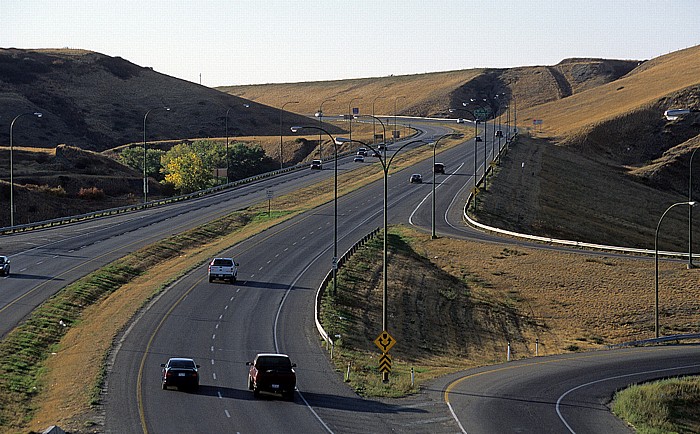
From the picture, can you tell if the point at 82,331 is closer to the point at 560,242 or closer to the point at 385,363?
the point at 385,363

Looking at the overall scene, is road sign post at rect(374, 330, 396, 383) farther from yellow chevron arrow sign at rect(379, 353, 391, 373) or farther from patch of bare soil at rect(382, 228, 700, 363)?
patch of bare soil at rect(382, 228, 700, 363)

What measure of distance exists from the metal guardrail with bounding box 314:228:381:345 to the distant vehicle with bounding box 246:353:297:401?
9791 millimetres

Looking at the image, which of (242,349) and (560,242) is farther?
(560,242)

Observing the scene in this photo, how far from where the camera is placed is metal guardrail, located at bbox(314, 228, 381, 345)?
149 ft

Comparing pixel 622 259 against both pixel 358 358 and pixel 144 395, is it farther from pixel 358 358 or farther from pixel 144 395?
pixel 144 395

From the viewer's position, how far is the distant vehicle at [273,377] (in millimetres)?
32156

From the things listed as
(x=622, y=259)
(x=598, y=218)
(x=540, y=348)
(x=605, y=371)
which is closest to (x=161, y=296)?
(x=540, y=348)

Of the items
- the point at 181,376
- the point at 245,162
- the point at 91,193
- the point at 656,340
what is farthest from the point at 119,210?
the point at 181,376

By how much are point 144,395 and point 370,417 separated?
817 cm

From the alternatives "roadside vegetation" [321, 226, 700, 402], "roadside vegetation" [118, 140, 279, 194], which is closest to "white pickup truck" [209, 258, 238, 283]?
"roadside vegetation" [321, 226, 700, 402]

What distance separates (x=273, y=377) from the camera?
32219mm

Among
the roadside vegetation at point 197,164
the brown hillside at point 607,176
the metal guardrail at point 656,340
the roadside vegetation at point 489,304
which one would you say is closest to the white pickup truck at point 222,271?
the roadside vegetation at point 489,304

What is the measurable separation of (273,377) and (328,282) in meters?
26.1

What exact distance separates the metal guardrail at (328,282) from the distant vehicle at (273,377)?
9.79m
